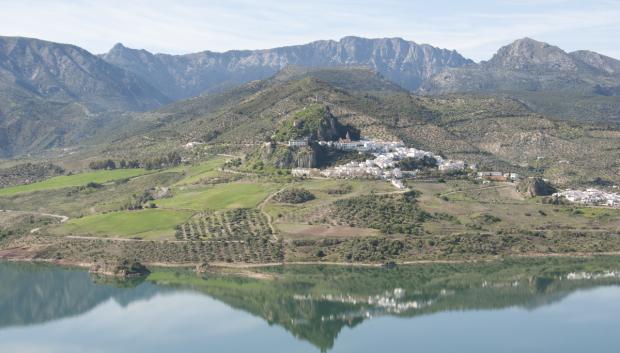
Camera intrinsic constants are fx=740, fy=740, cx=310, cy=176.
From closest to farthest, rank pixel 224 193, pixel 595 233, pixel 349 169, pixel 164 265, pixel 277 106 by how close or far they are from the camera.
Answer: pixel 164 265 < pixel 595 233 < pixel 224 193 < pixel 349 169 < pixel 277 106

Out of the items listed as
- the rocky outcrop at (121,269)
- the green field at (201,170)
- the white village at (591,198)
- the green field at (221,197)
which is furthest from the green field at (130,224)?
the white village at (591,198)

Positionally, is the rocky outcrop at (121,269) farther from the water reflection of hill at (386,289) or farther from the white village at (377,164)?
the white village at (377,164)

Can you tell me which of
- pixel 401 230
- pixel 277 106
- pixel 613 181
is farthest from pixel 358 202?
pixel 277 106

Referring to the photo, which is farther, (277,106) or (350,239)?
(277,106)

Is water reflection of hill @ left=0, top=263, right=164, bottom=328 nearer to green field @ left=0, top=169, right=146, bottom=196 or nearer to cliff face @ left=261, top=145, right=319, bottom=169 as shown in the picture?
cliff face @ left=261, top=145, right=319, bottom=169

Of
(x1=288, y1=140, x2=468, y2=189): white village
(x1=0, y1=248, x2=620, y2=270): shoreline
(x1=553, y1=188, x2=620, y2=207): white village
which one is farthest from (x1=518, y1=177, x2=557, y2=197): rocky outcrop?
(x1=0, y1=248, x2=620, y2=270): shoreline

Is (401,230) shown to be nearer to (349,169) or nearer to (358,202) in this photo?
(358,202)
